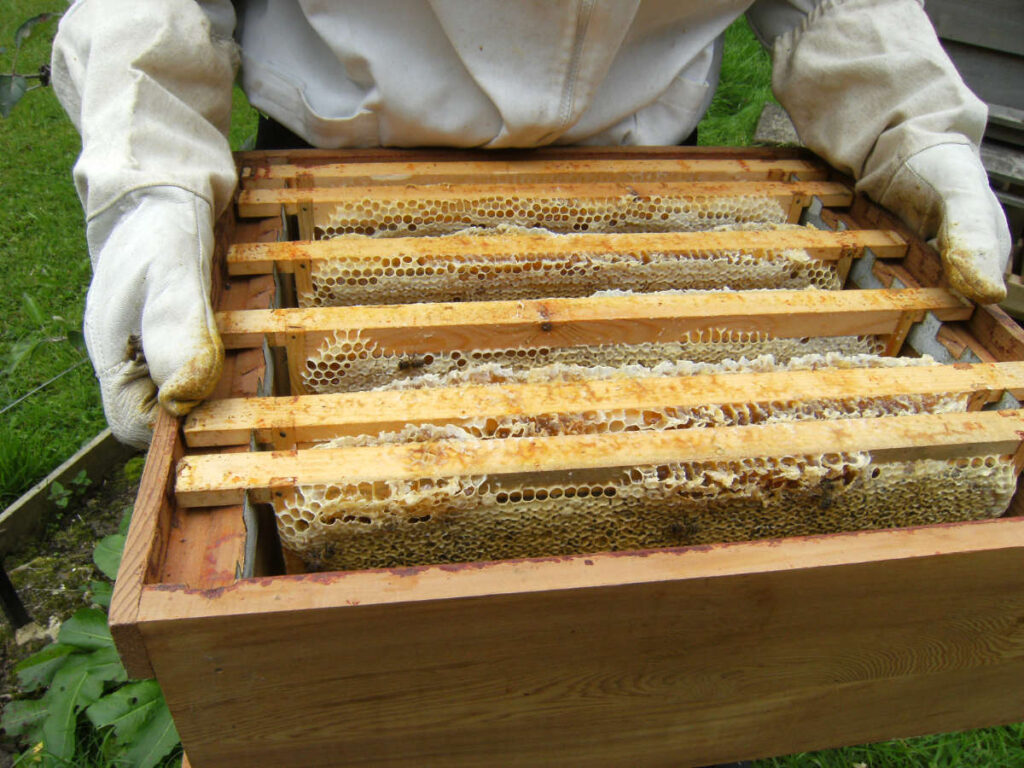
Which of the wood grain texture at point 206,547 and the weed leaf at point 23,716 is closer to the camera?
the wood grain texture at point 206,547

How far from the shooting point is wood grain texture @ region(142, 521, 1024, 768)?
0.86 metres

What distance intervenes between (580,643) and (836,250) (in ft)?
3.31

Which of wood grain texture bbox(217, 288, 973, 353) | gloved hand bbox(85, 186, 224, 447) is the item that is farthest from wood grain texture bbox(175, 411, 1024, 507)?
wood grain texture bbox(217, 288, 973, 353)

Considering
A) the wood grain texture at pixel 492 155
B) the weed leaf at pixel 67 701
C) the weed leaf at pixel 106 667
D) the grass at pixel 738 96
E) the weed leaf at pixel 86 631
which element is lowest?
the weed leaf at pixel 67 701

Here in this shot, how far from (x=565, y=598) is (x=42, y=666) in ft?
5.02

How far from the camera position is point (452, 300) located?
1469 millimetres

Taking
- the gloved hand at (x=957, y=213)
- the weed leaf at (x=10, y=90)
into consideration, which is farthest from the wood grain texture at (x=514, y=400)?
the weed leaf at (x=10, y=90)

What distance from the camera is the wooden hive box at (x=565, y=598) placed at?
87 cm

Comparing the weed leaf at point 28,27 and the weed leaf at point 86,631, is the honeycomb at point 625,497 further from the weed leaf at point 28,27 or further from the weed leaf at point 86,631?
the weed leaf at point 28,27

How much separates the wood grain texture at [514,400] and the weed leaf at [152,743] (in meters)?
0.95

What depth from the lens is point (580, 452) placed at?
1.03 meters

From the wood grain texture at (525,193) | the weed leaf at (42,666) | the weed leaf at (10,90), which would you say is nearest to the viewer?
the wood grain texture at (525,193)

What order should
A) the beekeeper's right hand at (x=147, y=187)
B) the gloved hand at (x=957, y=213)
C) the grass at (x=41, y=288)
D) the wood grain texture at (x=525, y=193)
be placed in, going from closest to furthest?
the beekeeper's right hand at (x=147, y=187)
the gloved hand at (x=957, y=213)
the wood grain texture at (x=525, y=193)
the grass at (x=41, y=288)

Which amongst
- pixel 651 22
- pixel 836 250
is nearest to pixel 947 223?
pixel 836 250
